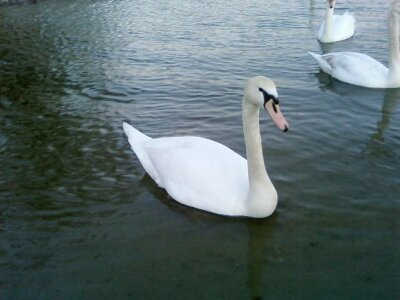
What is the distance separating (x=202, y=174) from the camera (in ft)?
15.8

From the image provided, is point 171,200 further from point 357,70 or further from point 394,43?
point 394,43

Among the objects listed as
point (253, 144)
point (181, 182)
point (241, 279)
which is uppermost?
point (253, 144)

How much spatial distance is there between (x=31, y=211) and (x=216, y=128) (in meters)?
3.29

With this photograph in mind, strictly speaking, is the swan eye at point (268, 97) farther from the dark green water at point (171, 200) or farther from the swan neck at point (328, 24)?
the swan neck at point (328, 24)

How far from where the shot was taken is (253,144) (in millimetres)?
4555

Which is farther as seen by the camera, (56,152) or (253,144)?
(56,152)

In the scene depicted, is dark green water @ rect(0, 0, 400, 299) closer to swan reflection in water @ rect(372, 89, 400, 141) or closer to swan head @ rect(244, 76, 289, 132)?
swan reflection in water @ rect(372, 89, 400, 141)

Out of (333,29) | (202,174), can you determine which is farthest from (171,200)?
(333,29)

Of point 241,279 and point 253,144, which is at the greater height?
point 253,144

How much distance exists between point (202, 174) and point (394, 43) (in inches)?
226

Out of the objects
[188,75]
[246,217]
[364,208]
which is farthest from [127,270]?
[188,75]

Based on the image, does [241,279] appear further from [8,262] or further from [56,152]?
[56,152]

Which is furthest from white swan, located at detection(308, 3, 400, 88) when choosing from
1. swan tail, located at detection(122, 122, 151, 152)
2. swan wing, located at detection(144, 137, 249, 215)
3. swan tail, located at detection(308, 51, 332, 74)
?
swan tail, located at detection(122, 122, 151, 152)

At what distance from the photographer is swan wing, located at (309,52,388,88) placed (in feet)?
28.5
